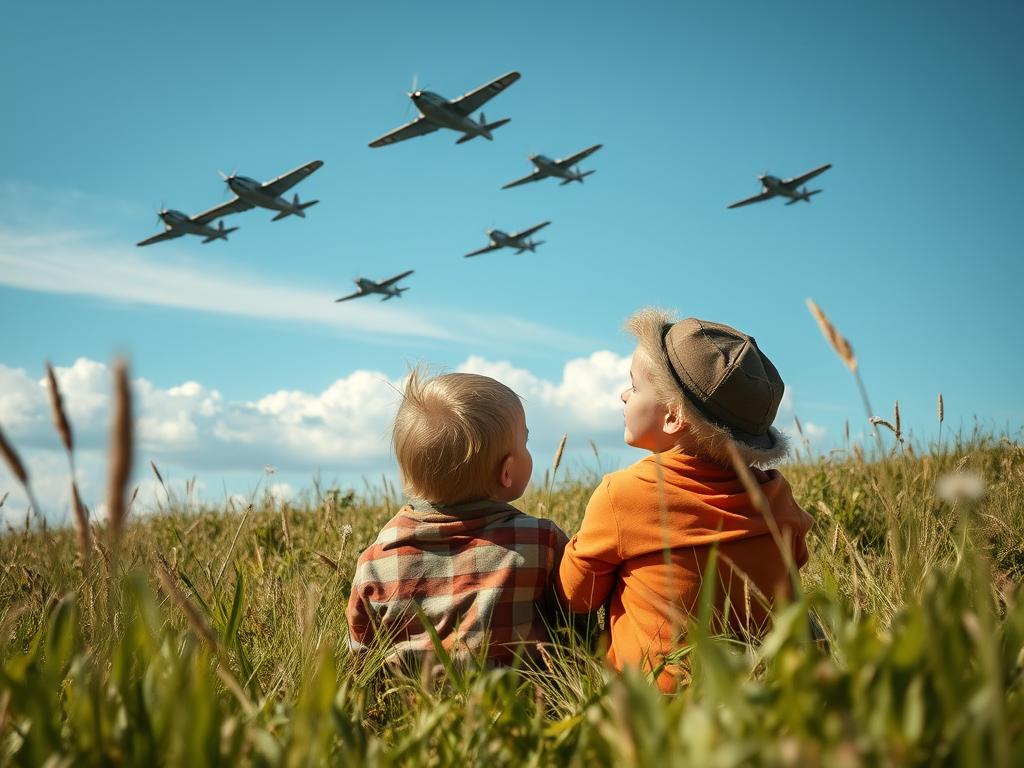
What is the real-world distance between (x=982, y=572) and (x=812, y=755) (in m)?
0.34

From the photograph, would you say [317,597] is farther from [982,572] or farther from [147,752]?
[982,572]

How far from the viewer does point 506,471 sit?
280cm

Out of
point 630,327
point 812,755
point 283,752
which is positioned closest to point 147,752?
point 283,752

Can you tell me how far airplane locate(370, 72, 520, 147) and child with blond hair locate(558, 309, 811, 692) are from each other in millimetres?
28589

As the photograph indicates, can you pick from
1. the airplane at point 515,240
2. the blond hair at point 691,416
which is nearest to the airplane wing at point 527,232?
the airplane at point 515,240

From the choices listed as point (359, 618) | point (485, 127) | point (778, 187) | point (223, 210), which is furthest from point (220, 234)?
point (359, 618)

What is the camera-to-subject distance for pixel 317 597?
2652 mm

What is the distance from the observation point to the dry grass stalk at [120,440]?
2.67 feet

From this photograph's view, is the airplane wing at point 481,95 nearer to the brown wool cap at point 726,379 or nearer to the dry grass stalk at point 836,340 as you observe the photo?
the brown wool cap at point 726,379

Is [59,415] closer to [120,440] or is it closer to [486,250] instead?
[120,440]

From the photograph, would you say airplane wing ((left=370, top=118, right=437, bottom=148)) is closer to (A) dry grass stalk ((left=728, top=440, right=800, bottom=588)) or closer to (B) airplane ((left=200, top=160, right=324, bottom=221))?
(B) airplane ((left=200, top=160, right=324, bottom=221))

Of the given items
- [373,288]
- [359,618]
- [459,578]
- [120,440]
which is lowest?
[359,618]

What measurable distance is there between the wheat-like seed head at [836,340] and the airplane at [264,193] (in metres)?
32.4

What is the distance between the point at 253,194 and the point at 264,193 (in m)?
0.46
